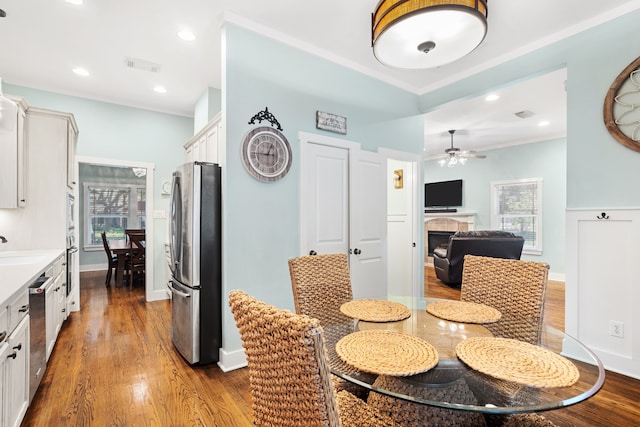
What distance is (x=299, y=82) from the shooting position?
3061 millimetres

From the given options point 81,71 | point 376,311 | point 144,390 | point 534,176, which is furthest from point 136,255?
point 534,176

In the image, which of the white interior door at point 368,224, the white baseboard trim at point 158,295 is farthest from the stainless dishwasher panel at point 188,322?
the white baseboard trim at point 158,295

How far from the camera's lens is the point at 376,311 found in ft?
5.54

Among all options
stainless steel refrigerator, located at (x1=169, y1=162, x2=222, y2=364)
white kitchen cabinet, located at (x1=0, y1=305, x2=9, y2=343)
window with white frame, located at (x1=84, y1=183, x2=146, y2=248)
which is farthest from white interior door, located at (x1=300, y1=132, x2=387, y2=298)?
window with white frame, located at (x1=84, y1=183, x2=146, y2=248)

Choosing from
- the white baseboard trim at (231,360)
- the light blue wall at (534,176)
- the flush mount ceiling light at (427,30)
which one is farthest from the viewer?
the light blue wall at (534,176)

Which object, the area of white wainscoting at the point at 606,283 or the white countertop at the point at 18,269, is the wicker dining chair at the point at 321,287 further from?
the area of white wainscoting at the point at 606,283

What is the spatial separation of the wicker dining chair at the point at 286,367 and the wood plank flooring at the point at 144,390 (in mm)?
1282

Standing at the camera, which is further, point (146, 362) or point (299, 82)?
point (299, 82)

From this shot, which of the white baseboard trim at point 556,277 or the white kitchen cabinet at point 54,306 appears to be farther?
the white baseboard trim at point 556,277

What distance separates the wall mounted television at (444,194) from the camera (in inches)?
315

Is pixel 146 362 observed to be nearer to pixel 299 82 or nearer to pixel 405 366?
pixel 405 366

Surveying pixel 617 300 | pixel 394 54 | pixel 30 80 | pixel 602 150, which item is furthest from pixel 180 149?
pixel 617 300

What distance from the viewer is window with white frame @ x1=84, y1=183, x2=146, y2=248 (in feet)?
24.2

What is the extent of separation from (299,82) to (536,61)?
228 centimetres
